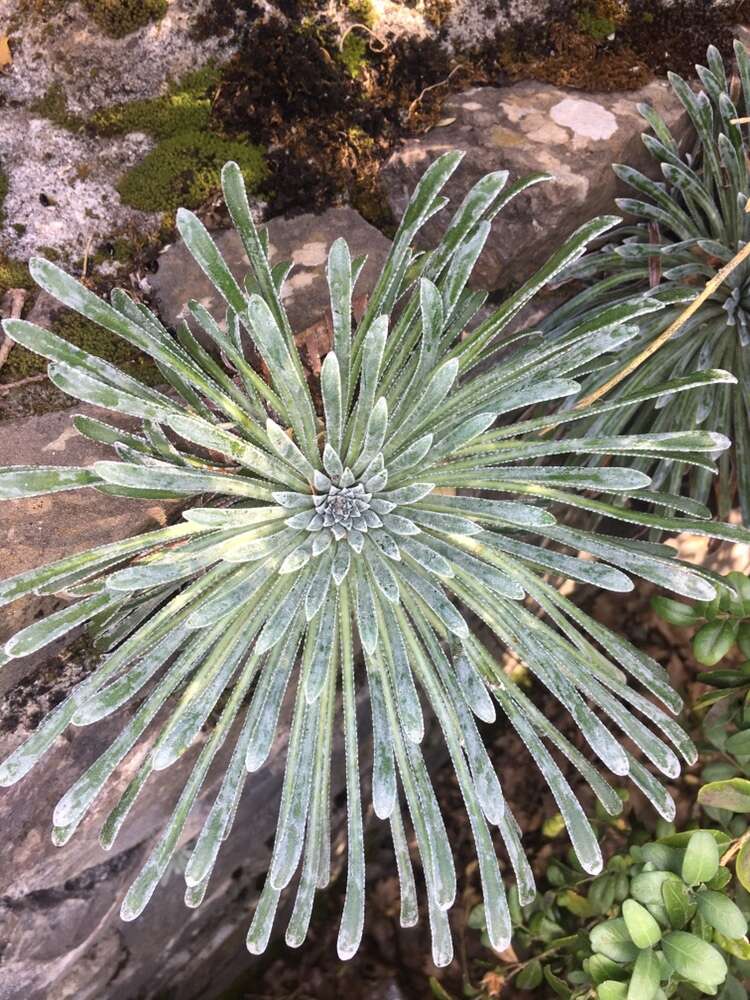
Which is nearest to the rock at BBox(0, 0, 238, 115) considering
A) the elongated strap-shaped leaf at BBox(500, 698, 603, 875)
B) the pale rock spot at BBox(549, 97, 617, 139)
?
the pale rock spot at BBox(549, 97, 617, 139)

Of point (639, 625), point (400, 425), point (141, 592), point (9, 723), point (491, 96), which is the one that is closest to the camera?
point (400, 425)

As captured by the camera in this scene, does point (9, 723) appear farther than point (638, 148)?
No

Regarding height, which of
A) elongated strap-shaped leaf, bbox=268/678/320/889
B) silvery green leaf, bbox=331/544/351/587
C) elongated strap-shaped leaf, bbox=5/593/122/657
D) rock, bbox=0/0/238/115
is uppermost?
rock, bbox=0/0/238/115

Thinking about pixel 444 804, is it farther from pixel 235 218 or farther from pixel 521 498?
pixel 235 218

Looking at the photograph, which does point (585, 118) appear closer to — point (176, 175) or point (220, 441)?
point (176, 175)

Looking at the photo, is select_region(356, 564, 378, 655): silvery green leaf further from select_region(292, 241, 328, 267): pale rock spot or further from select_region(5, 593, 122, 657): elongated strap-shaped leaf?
select_region(292, 241, 328, 267): pale rock spot

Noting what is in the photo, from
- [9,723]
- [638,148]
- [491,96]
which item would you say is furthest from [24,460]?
[638,148]

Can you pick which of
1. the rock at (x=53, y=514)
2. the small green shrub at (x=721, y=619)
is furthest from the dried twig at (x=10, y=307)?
the small green shrub at (x=721, y=619)
